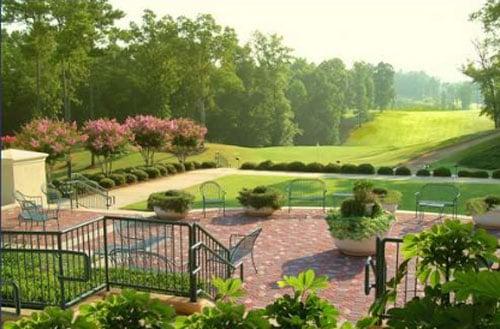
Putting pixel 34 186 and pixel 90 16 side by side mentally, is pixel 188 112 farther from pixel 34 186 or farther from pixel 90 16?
pixel 34 186

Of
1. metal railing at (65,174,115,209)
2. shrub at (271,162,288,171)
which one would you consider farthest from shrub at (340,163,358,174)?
metal railing at (65,174,115,209)

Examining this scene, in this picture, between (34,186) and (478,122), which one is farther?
(478,122)

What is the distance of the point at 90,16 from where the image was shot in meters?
42.9

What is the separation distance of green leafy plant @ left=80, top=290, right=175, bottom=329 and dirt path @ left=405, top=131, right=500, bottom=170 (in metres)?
30.2

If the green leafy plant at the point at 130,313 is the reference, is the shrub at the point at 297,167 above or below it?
below

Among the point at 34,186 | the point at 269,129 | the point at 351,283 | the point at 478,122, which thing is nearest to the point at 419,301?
the point at 351,283

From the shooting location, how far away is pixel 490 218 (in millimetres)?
14023

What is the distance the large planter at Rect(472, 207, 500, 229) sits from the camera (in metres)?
14.0

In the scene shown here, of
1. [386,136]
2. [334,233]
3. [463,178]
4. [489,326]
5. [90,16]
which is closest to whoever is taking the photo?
[489,326]

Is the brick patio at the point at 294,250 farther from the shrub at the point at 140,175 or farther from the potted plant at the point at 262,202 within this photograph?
the shrub at the point at 140,175

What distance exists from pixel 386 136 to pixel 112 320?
3048 inches

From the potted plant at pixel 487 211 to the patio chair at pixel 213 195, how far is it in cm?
676

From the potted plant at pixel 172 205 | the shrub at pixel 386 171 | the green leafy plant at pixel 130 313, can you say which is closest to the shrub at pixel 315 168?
the shrub at pixel 386 171

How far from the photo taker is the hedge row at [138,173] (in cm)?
2381
